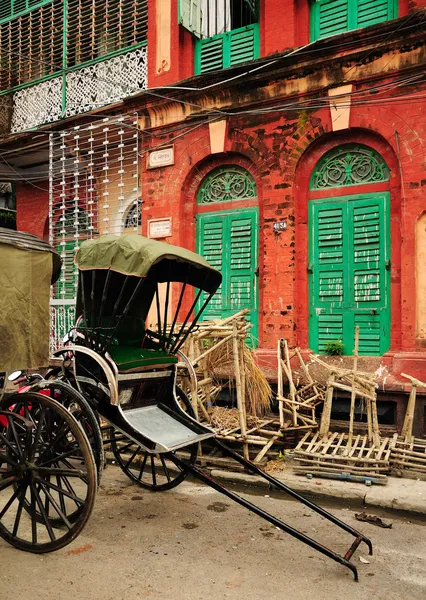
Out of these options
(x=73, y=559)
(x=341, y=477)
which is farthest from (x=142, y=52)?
(x=73, y=559)

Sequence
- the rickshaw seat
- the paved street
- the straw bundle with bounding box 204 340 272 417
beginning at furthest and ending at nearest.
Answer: the straw bundle with bounding box 204 340 272 417 < the rickshaw seat < the paved street

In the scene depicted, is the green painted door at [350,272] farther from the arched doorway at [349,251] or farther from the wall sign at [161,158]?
the wall sign at [161,158]

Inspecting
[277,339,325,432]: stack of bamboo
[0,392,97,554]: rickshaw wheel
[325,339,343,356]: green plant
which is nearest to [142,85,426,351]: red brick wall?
[325,339,343,356]: green plant

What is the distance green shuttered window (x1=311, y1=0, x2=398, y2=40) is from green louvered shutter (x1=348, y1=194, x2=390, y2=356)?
2.59 meters

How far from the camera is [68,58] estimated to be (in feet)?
36.9

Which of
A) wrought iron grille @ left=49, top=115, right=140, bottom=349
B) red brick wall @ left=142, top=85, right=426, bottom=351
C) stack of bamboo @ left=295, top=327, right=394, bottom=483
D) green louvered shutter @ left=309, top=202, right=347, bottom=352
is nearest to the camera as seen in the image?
stack of bamboo @ left=295, top=327, right=394, bottom=483

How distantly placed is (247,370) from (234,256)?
289 centimetres

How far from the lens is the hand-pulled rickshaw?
13.9 ft

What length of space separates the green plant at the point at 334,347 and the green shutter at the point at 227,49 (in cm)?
482

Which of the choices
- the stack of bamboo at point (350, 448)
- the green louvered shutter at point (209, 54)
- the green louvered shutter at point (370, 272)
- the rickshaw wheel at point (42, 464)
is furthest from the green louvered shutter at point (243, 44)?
the rickshaw wheel at point (42, 464)

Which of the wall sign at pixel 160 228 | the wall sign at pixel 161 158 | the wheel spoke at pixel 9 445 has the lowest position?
the wheel spoke at pixel 9 445

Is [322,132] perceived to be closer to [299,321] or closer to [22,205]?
[299,321]

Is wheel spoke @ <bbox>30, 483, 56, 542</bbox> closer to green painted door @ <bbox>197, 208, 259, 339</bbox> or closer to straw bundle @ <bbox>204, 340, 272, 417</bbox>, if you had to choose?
straw bundle @ <bbox>204, 340, 272, 417</bbox>

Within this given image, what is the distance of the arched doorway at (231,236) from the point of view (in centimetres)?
888
